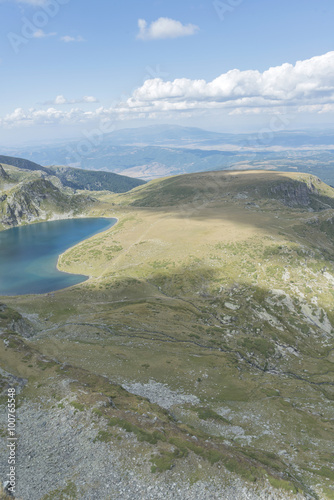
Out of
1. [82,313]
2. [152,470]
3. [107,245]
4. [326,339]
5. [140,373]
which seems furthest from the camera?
[107,245]

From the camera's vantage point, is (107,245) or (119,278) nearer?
(119,278)

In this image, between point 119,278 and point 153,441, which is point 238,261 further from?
point 153,441

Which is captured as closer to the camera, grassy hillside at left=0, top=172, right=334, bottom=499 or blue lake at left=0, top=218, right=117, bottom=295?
grassy hillside at left=0, top=172, right=334, bottom=499

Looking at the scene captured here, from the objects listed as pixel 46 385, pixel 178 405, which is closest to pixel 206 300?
pixel 178 405

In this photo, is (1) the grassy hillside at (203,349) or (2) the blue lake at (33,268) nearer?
(1) the grassy hillside at (203,349)

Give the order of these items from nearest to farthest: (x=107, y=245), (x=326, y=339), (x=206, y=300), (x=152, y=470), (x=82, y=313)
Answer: (x=152, y=470) < (x=82, y=313) < (x=326, y=339) < (x=206, y=300) < (x=107, y=245)

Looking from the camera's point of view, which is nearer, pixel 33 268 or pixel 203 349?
pixel 203 349

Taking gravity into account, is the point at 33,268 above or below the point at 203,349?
above

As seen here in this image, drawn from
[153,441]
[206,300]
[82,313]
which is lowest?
[206,300]
